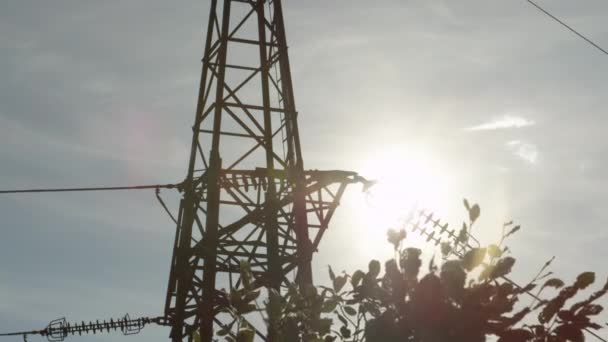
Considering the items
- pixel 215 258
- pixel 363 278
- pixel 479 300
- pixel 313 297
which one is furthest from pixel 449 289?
pixel 215 258

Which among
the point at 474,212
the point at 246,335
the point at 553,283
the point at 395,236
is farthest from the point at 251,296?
the point at 553,283

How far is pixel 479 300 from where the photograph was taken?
154 inches

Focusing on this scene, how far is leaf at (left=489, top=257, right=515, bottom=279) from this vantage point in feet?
13.0

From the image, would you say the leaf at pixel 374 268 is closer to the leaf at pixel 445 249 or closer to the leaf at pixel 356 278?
the leaf at pixel 356 278

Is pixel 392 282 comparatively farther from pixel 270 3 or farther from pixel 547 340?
pixel 270 3

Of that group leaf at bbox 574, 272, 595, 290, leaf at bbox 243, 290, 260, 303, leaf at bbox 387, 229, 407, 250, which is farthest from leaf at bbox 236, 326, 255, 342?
leaf at bbox 574, 272, 595, 290

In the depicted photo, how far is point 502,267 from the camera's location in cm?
399

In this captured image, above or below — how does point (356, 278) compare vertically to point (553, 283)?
above

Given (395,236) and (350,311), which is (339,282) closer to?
(350,311)

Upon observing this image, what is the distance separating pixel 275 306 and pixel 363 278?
682mm

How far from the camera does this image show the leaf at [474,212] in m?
4.32

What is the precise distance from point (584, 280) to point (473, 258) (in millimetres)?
583

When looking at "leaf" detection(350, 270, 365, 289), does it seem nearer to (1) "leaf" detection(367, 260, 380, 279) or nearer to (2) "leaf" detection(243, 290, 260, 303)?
(1) "leaf" detection(367, 260, 380, 279)

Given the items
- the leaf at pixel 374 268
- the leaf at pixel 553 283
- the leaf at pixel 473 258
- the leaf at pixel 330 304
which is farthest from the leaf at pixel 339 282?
the leaf at pixel 553 283
